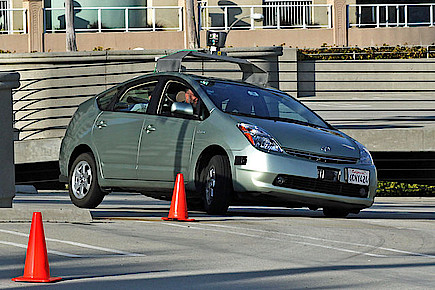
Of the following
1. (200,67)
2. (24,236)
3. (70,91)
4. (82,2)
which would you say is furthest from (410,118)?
(82,2)

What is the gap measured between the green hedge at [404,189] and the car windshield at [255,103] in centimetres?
1036

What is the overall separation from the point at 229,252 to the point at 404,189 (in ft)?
48.4

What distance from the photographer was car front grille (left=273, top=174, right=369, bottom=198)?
10.7 m

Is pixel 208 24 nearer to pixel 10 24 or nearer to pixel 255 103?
pixel 10 24

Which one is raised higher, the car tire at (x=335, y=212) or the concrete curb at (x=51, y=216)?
the concrete curb at (x=51, y=216)

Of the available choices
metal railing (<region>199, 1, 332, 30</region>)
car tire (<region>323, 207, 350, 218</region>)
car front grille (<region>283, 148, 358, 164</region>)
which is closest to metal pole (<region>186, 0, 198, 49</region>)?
metal railing (<region>199, 1, 332, 30</region>)

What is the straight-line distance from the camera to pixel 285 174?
10648mm

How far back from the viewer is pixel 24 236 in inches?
338

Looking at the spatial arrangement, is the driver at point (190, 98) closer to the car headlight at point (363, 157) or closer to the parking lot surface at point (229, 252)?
the parking lot surface at point (229, 252)

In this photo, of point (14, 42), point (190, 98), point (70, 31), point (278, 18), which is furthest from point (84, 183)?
point (278, 18)

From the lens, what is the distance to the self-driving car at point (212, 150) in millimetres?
10742

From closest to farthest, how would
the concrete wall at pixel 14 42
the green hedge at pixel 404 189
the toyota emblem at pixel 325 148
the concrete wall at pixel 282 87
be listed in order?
the toyota emblem at pixel 325 148 < the concrete wall at pixel 282 87 < the green hedge at pixel 404 189 < the concrete wall at pixel 14 42

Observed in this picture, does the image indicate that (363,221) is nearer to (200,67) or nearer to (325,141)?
(325,141)

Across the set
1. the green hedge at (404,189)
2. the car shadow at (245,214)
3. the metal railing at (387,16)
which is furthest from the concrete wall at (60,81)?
the metal railing at (387,16)
